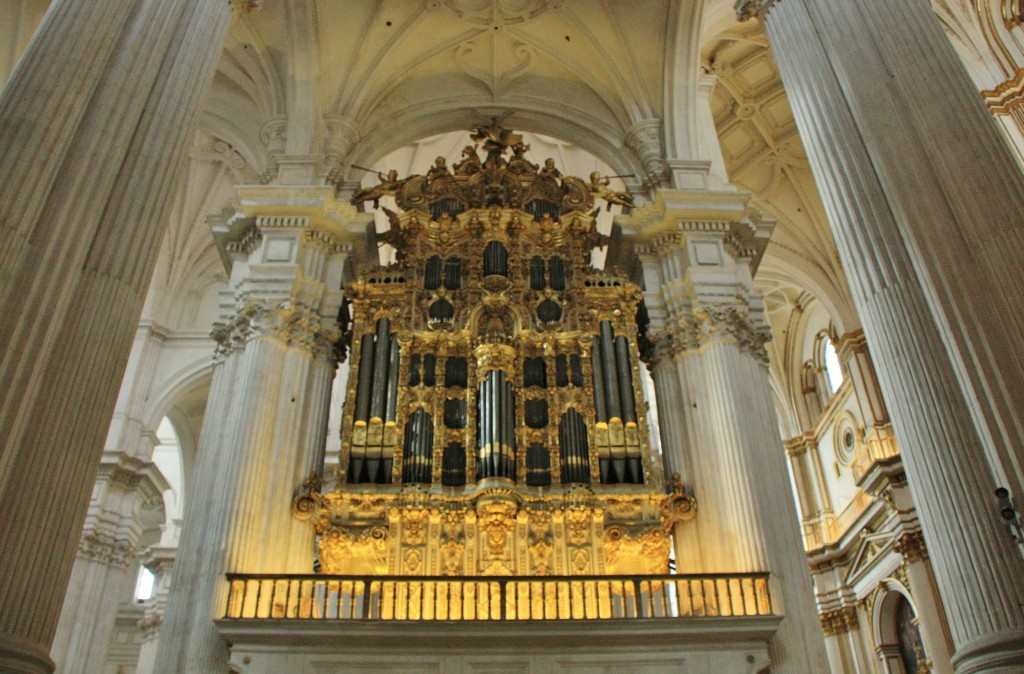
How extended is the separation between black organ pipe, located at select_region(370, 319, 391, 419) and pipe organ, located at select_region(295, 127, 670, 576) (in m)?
0.02

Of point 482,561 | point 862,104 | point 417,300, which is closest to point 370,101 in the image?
point 417,300

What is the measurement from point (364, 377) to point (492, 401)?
1.99 metres

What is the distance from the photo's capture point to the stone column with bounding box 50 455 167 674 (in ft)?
53.6

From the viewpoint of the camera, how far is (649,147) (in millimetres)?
15672

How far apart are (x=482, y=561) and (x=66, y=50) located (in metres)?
7.66

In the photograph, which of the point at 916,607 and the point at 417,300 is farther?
the point at 916,607

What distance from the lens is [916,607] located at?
16.4 m

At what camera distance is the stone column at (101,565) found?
16.3m

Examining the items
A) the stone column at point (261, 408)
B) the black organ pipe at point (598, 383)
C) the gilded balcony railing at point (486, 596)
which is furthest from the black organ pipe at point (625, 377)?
the stone column at point (261, 408)

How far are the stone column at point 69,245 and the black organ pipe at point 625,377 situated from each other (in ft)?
23.2

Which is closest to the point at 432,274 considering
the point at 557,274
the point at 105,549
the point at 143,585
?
the point at 557,274

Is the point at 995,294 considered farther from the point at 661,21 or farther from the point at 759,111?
the point at 759,111

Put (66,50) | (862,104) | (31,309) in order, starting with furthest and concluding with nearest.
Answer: (862,104) → (66,50) → (31,309)

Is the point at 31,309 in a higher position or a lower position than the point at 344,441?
lower
